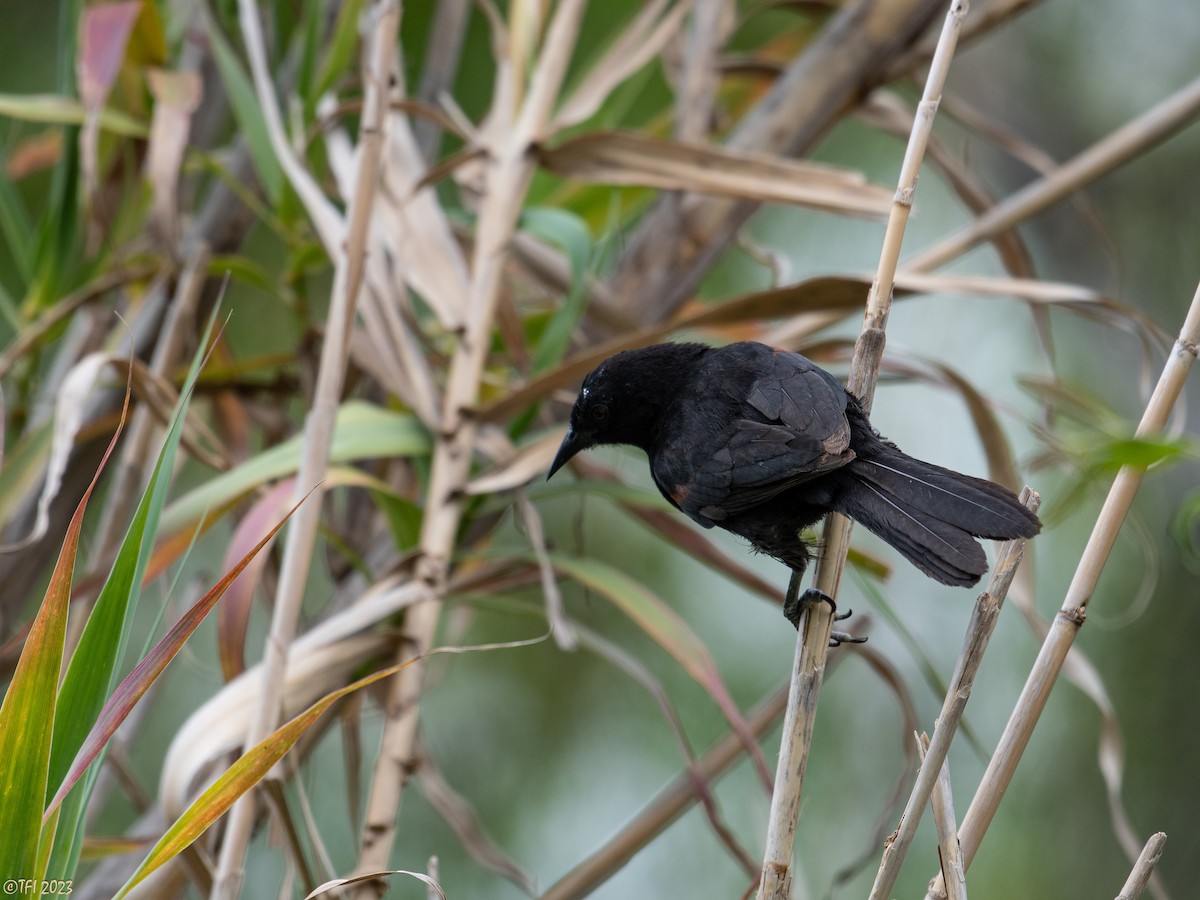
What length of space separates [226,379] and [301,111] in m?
0.67

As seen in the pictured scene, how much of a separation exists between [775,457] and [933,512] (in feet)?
1.04

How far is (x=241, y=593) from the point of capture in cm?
189

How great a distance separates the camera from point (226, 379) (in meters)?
2.66

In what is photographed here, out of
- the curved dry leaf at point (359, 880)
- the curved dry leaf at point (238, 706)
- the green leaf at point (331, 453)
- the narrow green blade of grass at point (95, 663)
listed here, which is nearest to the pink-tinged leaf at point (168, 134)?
the green leaf at point (331, 453)

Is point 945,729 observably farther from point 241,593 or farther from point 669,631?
point 241,593

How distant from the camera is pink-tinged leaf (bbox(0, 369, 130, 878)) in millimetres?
982

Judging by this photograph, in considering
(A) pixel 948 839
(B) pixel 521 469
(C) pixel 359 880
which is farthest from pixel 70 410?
(A) pixel 948 839

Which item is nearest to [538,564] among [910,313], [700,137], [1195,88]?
[700,137]

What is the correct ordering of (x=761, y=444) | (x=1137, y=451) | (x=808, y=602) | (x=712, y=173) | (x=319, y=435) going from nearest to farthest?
(x=1137, y=451), (x=808, y=602), (x=319, y=435), (x=761, y=444), (x=712, y=173)

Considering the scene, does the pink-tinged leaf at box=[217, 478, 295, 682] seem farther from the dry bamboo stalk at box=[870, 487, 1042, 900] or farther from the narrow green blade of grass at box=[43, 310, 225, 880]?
the dry bamboo stalk at box=[870, 487, 1042, 900]

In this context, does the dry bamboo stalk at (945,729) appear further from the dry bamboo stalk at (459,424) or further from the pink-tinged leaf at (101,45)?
the pink-tinged leaf at (101,45)

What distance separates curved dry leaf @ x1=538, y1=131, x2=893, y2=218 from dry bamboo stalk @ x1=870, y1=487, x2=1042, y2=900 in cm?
110

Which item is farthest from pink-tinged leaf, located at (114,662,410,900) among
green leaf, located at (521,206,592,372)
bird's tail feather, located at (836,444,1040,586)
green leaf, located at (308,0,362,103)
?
green leaf, located at (308,0,362,103)

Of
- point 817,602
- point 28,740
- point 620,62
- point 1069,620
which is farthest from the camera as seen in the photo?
point 620,62
